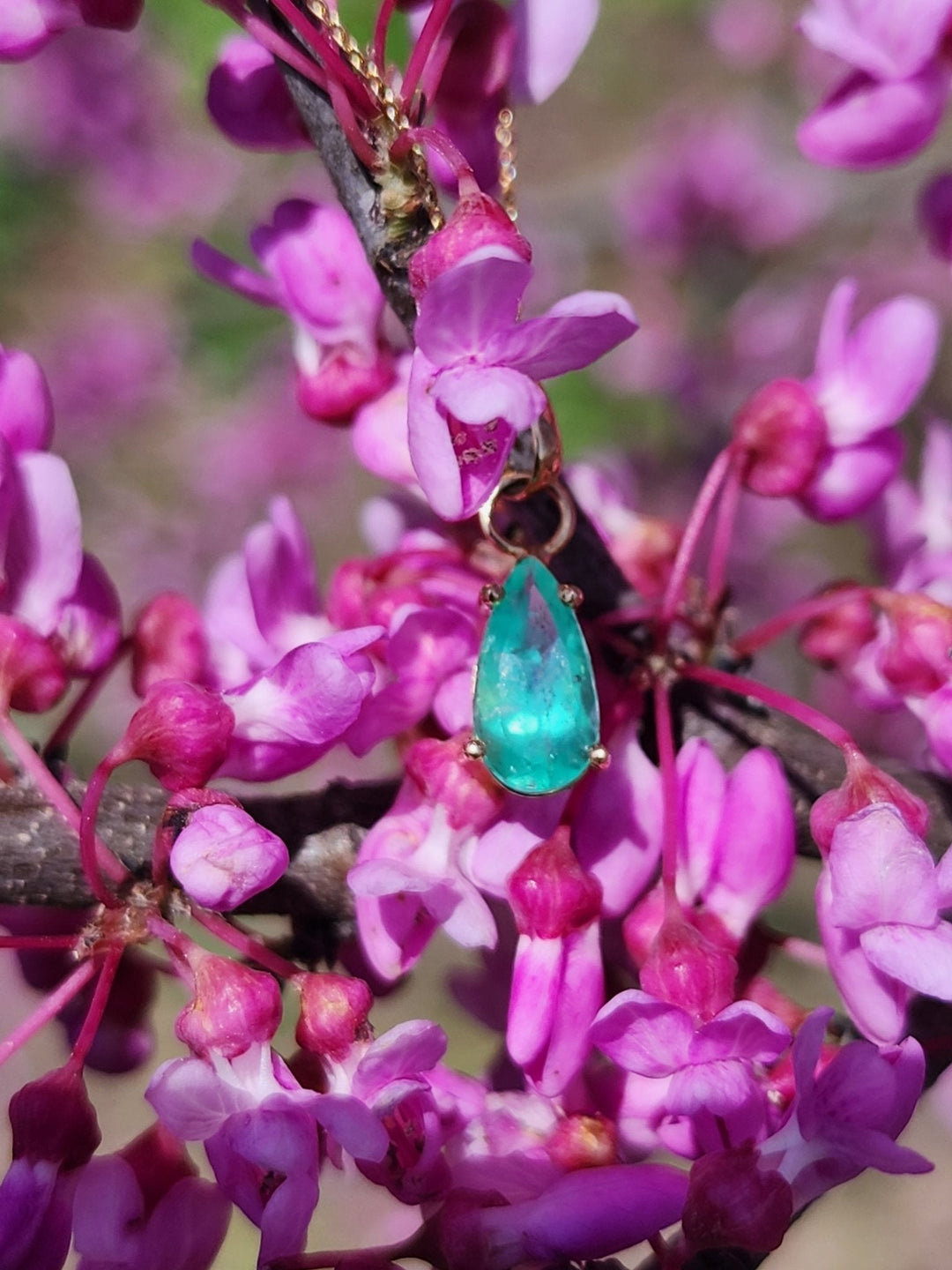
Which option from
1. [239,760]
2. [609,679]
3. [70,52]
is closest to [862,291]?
[70,52]

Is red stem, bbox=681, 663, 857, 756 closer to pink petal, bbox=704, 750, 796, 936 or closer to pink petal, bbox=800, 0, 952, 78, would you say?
pink petal, bbox=704, 750, 796, 936

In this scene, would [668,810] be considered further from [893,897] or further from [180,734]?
[180,734]

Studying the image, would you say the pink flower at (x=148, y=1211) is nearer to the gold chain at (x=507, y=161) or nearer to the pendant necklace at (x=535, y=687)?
the pendant necklace at (x=535, y=687)

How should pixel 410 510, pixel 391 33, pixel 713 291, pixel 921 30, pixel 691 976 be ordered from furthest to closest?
pixel 713 291
pixel 391 33
pixel 410 510
pixel 921 30
pixel 691 976

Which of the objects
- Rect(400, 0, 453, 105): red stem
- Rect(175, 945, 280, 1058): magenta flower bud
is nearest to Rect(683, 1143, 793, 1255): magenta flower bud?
Rect(175, 945, 280, 1058): magenta flower bud

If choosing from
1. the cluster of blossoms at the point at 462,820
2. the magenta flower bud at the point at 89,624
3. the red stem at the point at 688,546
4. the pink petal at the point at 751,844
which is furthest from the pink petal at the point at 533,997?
the magenta flower bud at the point at 89,624

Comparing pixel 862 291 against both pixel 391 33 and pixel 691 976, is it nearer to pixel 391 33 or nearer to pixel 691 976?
pixel 391 33

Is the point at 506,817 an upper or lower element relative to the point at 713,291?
upper
